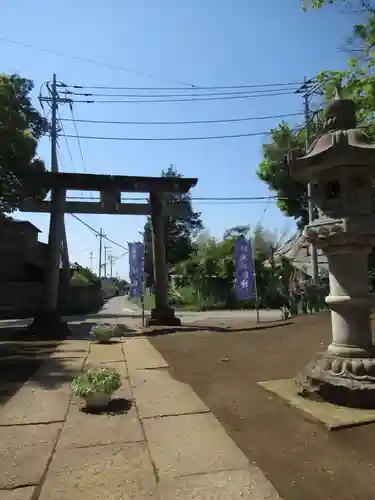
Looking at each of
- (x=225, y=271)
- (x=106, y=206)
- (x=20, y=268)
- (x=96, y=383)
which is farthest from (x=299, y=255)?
(x=96, y=383)

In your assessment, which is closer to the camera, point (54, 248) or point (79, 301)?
point (54, 248)

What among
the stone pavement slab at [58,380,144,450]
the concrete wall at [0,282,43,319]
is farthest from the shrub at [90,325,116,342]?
the concrete wall at [0,282,43,319]

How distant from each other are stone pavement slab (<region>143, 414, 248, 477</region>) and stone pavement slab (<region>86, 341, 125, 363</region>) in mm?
4304

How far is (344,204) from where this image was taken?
17.3ft

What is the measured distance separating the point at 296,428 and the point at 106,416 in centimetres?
212

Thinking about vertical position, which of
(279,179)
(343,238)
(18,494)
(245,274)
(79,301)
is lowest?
(18,494)

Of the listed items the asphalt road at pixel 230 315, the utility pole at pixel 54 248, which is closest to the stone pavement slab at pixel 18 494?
the utility pole at pixel 54 248

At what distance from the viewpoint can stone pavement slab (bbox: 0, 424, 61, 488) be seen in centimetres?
328

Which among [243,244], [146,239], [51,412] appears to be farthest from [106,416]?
[146,239]

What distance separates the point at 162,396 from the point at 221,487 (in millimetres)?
2594

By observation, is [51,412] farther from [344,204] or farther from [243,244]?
[243,244]

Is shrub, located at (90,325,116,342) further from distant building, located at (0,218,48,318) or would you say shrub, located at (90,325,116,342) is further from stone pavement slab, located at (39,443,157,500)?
distant building, located at (0,218,48,318)

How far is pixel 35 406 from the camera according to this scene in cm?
526

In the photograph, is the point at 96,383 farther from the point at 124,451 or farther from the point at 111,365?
the point at 111,365
